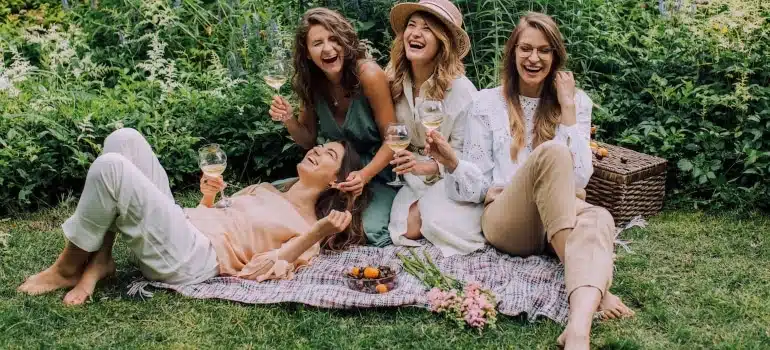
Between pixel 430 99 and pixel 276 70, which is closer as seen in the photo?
pixel 276 70

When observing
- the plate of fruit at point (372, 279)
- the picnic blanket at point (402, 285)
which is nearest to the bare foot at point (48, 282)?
the picnic blanket at point (402, 285)

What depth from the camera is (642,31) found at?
6.77 m

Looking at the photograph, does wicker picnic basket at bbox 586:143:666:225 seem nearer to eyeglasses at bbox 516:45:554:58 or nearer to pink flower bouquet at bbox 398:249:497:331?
eyeglasses at bbox 516:45:554:58

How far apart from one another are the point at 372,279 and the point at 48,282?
1.53m

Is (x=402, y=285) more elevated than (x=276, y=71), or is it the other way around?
(x=276, y=71)

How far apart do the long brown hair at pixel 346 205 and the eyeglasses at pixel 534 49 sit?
1.08 metres

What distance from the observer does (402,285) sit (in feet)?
14.1

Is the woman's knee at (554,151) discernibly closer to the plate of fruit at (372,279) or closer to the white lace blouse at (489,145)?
the white lace blouse at (489,145)

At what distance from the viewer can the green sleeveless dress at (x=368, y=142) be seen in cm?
493

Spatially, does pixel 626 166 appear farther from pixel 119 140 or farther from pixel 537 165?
pixel 119 140

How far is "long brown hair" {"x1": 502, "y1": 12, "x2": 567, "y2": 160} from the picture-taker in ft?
14.9

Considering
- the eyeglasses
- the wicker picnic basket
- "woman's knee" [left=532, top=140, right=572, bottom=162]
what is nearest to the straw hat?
the eyeglasses

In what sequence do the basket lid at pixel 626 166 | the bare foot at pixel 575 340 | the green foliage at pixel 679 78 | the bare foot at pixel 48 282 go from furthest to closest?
the green foliage at pixel 679 78
the basket lid at pixel 626 166
the bare foot at pixel 48 282
the bare foot at pixel 575 340

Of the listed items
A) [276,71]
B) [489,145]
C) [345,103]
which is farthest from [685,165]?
[276,71]
